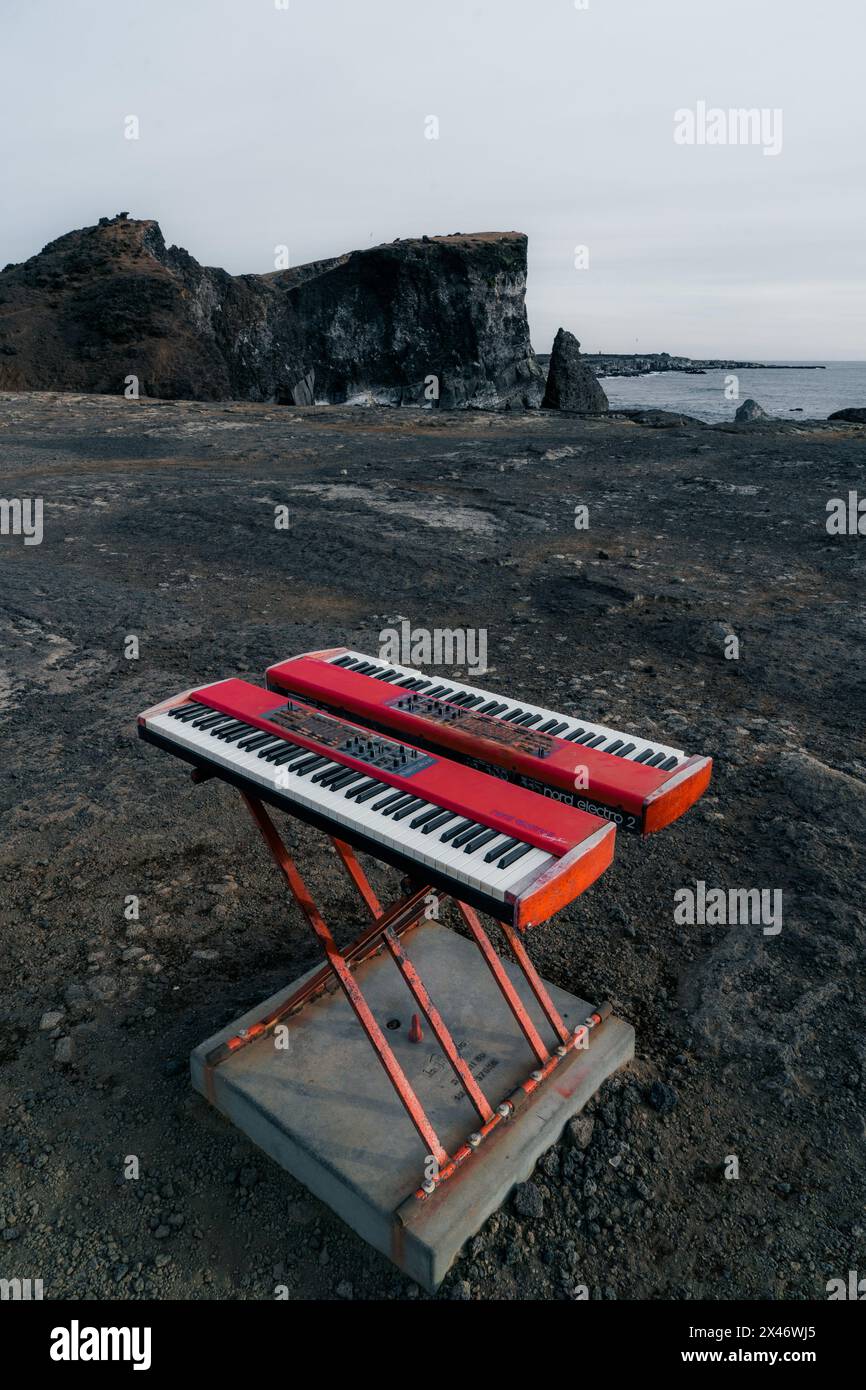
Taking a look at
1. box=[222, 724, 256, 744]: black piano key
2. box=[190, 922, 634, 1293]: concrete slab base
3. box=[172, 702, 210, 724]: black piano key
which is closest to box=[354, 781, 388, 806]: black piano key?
box=[222, 724, 256, 744]: black piano key

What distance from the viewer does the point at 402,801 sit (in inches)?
120

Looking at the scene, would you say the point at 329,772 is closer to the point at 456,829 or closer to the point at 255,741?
the point at 255,741

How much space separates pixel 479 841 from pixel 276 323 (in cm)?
4959

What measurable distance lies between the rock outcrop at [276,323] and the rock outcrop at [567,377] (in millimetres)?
11516

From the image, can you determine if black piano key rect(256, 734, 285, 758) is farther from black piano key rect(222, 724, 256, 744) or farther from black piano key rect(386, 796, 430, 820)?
black piano key rect(386, 796, 430, 820)

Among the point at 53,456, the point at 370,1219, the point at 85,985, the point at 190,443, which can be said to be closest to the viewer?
the point at 370,1219

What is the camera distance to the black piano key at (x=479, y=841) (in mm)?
2756

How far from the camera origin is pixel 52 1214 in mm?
3145

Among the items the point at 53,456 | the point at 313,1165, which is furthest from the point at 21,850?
the point at 53,456

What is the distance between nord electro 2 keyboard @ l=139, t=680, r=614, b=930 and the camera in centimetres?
264

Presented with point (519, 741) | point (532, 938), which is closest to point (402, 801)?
point (519, 741)

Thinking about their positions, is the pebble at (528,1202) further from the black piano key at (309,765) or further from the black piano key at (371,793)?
the black piano key at (309,765)
